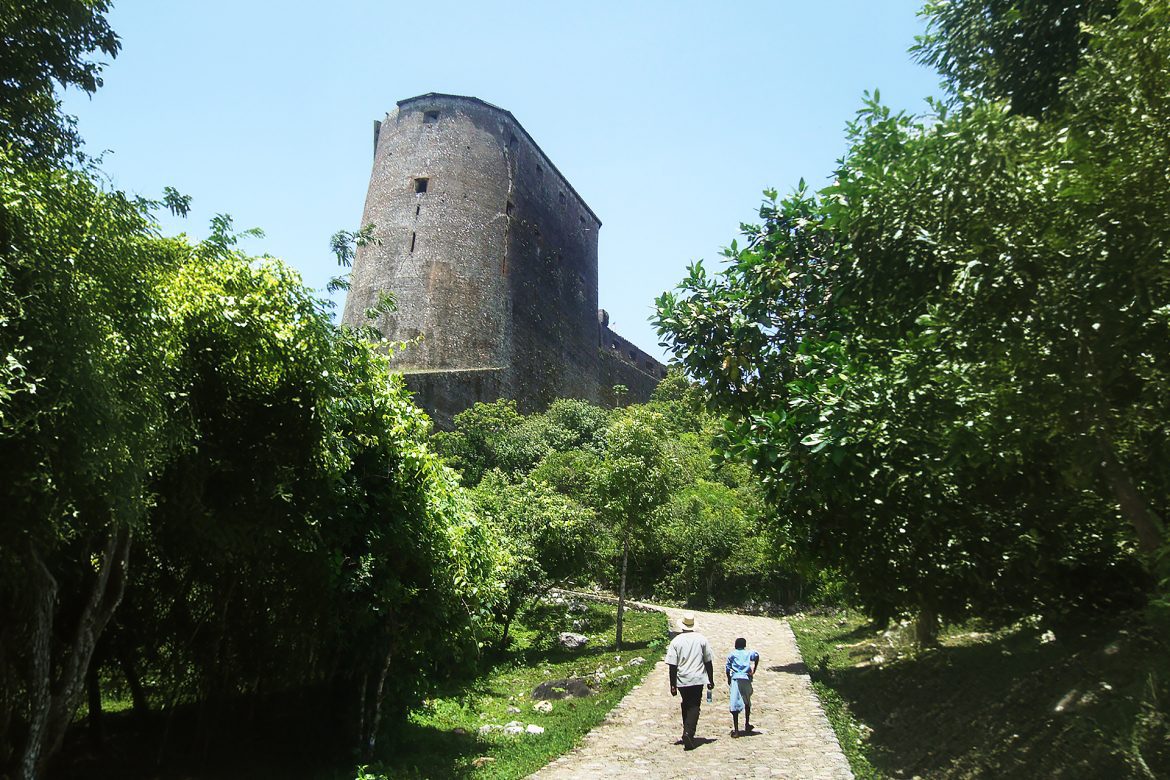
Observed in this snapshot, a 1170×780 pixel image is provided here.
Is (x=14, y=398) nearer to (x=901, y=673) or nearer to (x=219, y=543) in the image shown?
(x=219, y=543)

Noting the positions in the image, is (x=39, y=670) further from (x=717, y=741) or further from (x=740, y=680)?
(x=740, y=680)

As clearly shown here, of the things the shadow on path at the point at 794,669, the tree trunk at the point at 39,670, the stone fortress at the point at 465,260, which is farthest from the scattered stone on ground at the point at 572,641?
the stone fortress at the point at 465,260

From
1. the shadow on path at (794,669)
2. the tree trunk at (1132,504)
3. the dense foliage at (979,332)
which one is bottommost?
the shadow on path at (794,669)

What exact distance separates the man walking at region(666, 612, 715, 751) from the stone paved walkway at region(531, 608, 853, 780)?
0.28 meters

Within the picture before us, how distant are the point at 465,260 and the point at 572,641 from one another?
2402 cm

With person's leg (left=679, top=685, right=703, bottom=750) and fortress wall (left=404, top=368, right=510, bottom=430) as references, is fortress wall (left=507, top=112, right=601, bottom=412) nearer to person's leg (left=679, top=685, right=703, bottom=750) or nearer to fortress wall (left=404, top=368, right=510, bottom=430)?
fortress wall (left=404, top=368, right=510, bottom=430)

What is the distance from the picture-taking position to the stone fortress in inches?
1407

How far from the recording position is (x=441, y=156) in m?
38.2

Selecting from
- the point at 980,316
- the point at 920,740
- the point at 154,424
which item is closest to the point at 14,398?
the point at 154,424

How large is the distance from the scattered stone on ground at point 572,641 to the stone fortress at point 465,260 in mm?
17128

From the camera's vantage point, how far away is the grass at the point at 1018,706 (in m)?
5.77

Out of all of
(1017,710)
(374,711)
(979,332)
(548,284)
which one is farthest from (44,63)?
(548,284)

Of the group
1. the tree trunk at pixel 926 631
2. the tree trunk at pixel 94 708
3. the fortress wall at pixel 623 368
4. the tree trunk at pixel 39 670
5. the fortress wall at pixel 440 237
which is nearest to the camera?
the tree trunk at pixel 39 670

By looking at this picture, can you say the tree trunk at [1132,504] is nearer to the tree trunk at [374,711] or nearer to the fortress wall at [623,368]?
the tree trunk at [374,711]
